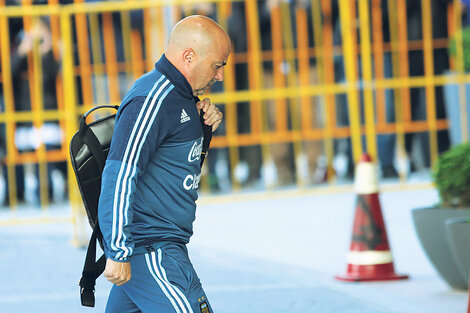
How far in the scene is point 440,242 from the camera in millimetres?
6176

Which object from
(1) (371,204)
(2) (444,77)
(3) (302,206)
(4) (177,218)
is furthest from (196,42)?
(2) (444,77)

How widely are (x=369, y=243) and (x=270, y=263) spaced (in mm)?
1079

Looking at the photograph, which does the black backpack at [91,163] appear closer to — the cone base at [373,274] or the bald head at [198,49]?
the bald head at [198,49]

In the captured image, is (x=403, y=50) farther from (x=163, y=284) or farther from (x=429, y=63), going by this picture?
(x=163, y=284)

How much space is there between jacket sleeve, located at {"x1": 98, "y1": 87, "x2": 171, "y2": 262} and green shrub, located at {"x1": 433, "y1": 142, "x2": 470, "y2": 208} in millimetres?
3139

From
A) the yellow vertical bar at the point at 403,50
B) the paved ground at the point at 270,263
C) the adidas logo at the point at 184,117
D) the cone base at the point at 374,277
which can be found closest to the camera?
the adidas logo at the point at 184,117

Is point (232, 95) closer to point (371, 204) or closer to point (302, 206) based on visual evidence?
point (302, 206)

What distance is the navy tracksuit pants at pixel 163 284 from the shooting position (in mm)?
3537

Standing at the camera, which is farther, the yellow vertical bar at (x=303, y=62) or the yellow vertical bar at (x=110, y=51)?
the yellow vertical bar at (x=110, y=51)

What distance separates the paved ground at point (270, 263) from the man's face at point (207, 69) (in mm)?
2440

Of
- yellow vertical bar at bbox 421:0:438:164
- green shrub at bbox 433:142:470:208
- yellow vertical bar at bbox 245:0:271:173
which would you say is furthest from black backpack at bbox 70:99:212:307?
yellow vertical bar at bbox 421:0:438:164

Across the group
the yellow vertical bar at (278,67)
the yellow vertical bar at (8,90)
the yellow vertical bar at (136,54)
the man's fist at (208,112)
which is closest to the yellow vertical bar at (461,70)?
the yellow vertical bar at (278,67)

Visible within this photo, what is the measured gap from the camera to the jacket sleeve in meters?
3.45

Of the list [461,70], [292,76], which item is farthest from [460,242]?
[292,76]
